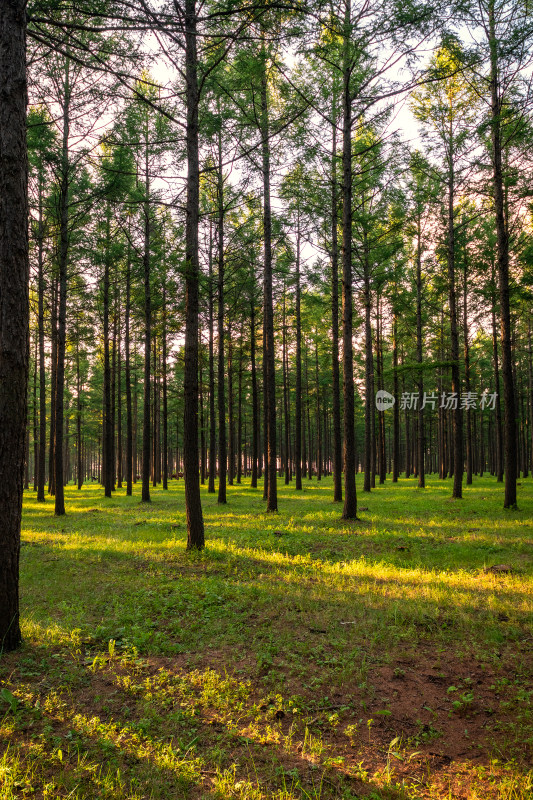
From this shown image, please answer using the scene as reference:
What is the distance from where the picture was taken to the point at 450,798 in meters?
2.38

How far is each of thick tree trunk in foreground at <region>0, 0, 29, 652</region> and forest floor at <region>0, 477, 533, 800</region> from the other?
831 mm

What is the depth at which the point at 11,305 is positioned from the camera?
437cm

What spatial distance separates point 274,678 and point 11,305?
456cm

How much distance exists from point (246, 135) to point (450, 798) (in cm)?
1528

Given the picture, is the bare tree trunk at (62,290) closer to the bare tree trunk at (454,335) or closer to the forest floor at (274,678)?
the forest floor at (274,678)

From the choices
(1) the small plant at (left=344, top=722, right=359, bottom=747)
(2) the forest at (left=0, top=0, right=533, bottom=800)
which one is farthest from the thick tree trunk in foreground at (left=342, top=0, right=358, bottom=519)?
(1) the small plant at (left=344, top=722, right=359, bottom=747)

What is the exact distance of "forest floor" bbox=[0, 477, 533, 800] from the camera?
2615mm

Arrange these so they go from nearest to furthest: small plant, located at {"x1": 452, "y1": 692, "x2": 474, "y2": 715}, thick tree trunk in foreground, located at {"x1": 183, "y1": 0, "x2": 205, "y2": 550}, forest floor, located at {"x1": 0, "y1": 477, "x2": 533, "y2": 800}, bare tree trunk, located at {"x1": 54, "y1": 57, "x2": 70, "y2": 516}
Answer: forest floor, located at {"x1": 0, "y1": 477, "x2": 533, "y2": 800}, small plant, located at {"x1": 452, "y1": 692, "x2": 474, "y2": 715}, thick tree trunk in foreground, located at {"x1": 183, "y1": 0, "x2": 205, "y2": 550}, bare tree trunk, located at {"x1": 54, "y1": 57, "x2": 70, "y2": 516}

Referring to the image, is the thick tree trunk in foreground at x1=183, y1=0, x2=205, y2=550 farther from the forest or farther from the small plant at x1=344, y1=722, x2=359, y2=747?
the small plant at x1=344, y1=722, x2=359, y2=747

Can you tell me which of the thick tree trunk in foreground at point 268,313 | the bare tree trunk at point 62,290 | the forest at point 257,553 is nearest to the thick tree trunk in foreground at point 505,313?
the forest at point 257,553

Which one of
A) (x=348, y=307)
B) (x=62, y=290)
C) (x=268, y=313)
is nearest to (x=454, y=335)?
(x=348, y=307)

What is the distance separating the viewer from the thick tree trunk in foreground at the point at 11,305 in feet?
14.1

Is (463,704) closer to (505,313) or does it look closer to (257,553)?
(257,553)

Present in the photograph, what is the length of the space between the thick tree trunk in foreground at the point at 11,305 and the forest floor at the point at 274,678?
0.83m
